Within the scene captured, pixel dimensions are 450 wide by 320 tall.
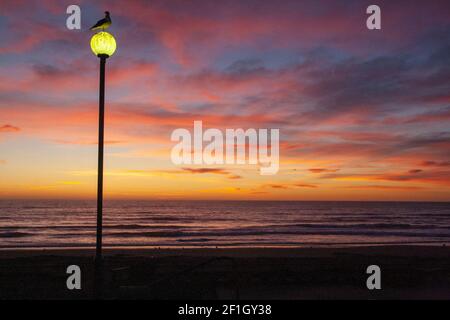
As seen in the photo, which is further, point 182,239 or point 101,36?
point 182,239

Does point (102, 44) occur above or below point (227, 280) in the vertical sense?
above

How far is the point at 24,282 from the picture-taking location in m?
13.1

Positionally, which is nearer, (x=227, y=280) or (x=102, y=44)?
(x=102, y=44)

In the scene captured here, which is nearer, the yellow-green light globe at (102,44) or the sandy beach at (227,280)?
the yellow-green light globe at (102,44)

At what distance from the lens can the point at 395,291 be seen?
39.7ft

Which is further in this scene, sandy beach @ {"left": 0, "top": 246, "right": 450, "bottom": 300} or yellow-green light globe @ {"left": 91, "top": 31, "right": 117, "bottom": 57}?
sandy beach @ {"left": 0, "top": 246, "right": 450, "bottom": 300}

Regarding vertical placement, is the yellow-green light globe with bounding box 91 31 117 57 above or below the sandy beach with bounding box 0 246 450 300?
above

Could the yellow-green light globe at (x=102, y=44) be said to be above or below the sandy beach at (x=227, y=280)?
above

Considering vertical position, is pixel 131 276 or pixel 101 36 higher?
pixel 101 36
